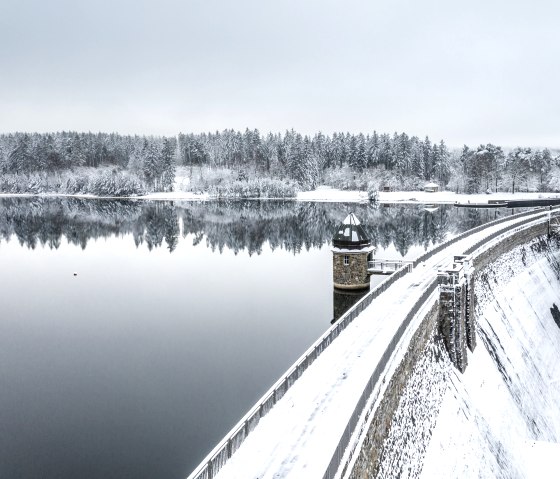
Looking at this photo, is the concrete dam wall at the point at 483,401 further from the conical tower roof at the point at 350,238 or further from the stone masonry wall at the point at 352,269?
the conical tower roof at the point at 350,238

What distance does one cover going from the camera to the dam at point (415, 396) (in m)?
11.7

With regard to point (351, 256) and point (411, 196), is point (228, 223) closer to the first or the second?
point (351, 256)

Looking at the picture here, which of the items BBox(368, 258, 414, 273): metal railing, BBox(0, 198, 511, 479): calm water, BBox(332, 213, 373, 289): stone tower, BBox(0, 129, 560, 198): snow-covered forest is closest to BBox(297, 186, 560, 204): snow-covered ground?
BBox(0, 129, 560, 198): snow-covered forest

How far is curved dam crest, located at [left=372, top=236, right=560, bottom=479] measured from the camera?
1752 centimetres

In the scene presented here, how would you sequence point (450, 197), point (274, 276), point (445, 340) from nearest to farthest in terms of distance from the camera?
point (445, 340)
point (274, 276)
point (450, 197)

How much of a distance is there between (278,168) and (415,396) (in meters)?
157

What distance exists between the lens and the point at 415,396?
18109 mm

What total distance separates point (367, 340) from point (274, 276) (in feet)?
101

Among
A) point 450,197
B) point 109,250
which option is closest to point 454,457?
point 109,250

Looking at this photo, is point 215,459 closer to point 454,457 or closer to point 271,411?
point 271,411

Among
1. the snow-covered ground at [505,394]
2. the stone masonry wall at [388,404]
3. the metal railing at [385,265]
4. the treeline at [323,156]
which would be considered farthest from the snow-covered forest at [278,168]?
the stone masonry wall at [388,404]

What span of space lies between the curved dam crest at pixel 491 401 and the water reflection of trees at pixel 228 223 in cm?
2999

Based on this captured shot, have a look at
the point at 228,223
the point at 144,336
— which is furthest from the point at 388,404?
the point at 228,223

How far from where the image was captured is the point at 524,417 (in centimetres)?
2516
